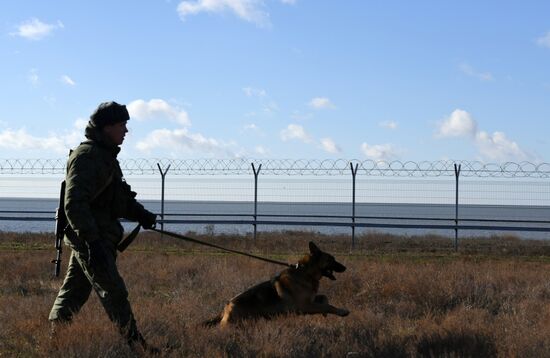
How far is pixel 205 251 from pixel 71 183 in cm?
1211

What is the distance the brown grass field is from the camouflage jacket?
2.81 feet

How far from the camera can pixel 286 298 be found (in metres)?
7.72

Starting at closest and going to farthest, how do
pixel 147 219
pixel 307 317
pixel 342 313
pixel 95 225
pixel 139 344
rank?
pixel 95 225, pixel 139 344, pixel 147 219, pixel 342 313, pixel 307 317

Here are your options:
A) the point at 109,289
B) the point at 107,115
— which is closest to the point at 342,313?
the point at 109,289

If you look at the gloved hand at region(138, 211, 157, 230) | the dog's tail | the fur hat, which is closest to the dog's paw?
the dog's tail

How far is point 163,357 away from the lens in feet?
19.4

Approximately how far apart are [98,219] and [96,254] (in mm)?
372

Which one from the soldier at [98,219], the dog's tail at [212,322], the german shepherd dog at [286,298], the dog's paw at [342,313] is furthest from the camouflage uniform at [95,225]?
the dog's paw at [342,313]

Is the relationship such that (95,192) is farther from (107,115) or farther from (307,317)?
(307,317)

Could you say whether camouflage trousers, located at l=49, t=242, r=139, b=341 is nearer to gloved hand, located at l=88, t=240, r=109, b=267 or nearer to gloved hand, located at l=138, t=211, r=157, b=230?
gloved hand, located at l=88, t=240, r=109, b=267

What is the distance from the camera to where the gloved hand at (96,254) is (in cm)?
575

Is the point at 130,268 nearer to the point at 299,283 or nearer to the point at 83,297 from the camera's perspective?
the point at 299,283

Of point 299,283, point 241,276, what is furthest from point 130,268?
point 299,283

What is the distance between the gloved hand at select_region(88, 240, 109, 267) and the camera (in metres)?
5.75
